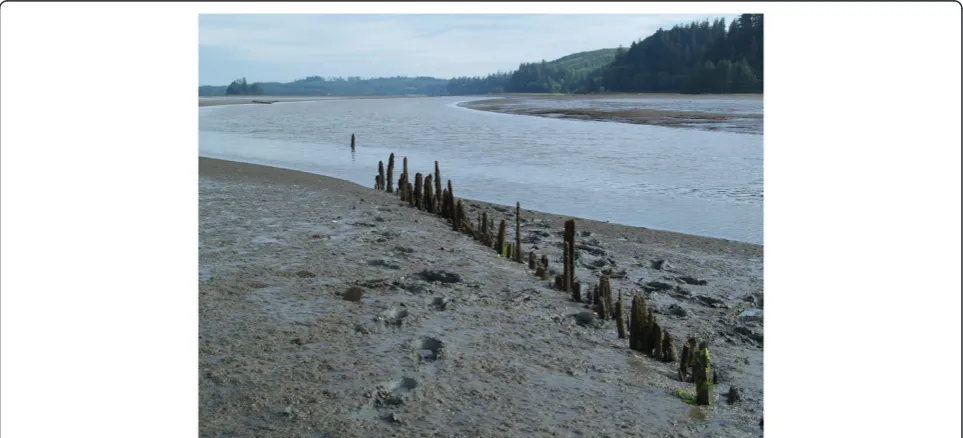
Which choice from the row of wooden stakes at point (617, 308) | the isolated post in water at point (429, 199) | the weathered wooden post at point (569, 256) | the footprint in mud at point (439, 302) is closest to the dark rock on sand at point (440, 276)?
the footprint in mud at point (439, 302)

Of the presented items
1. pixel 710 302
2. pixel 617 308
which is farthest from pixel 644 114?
pixel 617 308

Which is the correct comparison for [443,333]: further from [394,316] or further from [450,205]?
[450,205]

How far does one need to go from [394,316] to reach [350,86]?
202 cm

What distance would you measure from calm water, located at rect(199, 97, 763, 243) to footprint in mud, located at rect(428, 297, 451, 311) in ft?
8.53

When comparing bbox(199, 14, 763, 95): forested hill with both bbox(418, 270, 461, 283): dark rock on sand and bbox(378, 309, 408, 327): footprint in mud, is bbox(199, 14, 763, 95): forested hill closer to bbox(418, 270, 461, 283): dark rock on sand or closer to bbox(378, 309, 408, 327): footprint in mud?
bbox(418, 270, 461, 283): dark rock on sand

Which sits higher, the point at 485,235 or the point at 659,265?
the point at 485,235

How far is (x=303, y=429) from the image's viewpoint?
369 centimetres

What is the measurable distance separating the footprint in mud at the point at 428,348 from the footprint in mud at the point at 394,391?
38 cm

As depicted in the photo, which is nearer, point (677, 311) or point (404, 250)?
point (677, 311)

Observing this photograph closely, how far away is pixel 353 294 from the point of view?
567cm

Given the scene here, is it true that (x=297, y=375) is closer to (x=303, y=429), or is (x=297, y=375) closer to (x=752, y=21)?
(x=303, y=429)

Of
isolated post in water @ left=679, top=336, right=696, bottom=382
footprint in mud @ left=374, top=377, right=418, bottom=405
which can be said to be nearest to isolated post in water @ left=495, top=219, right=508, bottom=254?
isolated post in water @ left=679, top=336, right=696, bottom=382
